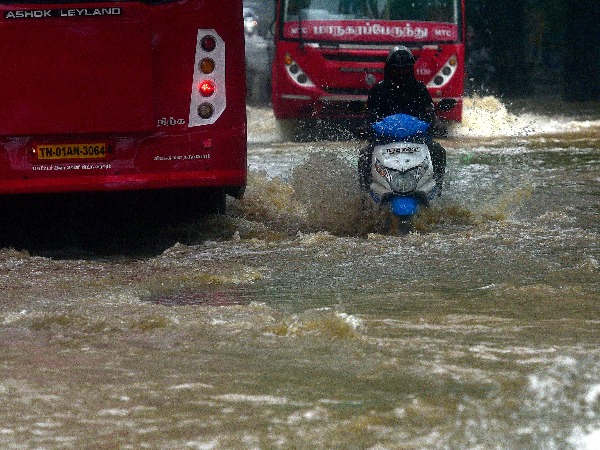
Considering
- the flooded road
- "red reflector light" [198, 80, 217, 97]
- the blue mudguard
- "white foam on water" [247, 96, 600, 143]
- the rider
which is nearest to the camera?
the flooded road

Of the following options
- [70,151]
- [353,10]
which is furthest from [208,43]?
[353,10]

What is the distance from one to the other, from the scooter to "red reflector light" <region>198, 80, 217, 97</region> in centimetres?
130

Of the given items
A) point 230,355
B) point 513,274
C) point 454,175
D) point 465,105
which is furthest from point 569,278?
point 465,105

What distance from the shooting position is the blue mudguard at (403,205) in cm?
959

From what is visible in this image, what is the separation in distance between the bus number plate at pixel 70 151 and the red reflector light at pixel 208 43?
0.93 meters

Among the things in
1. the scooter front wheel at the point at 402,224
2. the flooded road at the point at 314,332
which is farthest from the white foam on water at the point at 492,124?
the scooter front wheel at the point at 402,224

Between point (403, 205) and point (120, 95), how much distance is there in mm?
2076

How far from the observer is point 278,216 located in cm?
1134

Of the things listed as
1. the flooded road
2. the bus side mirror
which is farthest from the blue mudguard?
the bus side mirror

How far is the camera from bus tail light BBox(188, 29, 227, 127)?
9219mm

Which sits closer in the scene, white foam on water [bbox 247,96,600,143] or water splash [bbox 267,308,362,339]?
water splash [bbox 267,308,362,339]

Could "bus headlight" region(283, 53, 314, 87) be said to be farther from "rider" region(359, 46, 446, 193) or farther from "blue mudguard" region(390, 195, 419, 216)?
"blue mudguard" region(390, 195, 419, 216)

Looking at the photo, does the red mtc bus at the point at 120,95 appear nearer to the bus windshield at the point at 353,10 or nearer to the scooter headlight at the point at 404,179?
the scooter headlight at the point at 404,179

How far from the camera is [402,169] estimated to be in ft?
31.4
